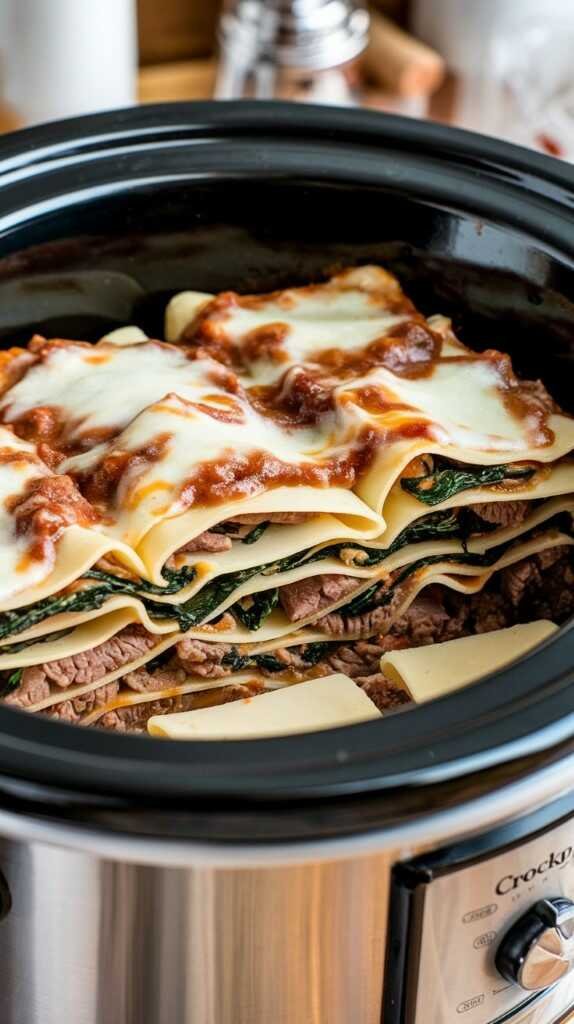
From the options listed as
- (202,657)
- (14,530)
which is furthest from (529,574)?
(14,530)

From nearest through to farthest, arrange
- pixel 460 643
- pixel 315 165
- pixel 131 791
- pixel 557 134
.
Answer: pixel 131 791
pixel 460 643
pixel 315 165
pixel 557 134

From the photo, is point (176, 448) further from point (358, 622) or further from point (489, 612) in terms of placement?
point (489, 612)

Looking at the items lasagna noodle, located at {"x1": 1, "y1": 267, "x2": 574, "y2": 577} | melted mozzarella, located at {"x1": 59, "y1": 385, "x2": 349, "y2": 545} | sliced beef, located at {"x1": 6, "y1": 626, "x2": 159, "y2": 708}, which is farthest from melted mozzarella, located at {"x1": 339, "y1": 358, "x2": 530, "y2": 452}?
sliced beef, located at {"x1": 6, "y1": 626, "x2": 159, "y2": 708}

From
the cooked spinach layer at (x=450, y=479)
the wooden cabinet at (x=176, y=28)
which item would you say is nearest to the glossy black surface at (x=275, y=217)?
the cooked spinach layer at (x=450, y=479)

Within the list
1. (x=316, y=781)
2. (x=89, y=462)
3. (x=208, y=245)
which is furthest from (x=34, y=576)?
(x=208, y=245)

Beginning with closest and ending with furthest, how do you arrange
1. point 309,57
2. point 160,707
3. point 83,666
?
point 83,666, point 160,707, point 309,57

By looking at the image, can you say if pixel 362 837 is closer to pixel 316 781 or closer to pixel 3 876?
pixel 316 781
